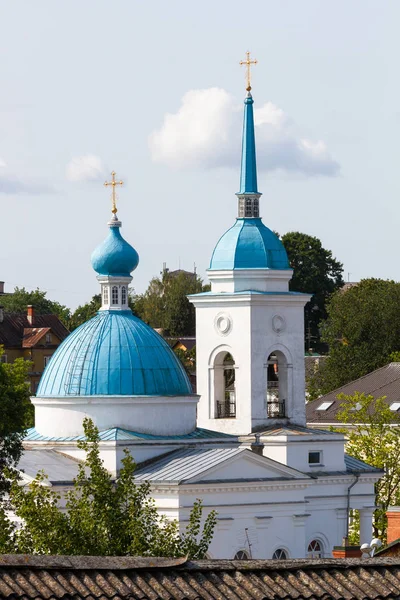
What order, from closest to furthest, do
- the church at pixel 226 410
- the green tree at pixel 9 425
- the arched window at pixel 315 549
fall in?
the green tree at pixel 9 425
the church at pixel 226 410
the arched window at pixel 315 549

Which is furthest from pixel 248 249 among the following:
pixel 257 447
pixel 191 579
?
pixel 191 579

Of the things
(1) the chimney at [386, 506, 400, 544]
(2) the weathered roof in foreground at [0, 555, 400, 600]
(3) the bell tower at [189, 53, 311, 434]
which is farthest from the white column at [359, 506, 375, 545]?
(2) the weathered roof in foreground at [0, 555, 400, 600]

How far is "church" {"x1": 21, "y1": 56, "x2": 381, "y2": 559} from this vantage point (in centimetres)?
4812

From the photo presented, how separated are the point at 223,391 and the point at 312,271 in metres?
56.1

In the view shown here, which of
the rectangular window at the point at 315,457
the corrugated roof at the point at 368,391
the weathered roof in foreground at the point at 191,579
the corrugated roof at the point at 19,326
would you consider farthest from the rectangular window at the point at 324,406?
the weathered roof in foreground at the point at 191,579

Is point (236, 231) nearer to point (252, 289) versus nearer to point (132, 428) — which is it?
point (252, 289)

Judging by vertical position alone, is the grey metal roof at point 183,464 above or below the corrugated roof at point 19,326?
below

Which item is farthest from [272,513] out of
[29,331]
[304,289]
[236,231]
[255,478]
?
[304,289]

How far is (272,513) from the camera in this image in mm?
48812

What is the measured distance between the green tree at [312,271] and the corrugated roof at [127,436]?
183ft

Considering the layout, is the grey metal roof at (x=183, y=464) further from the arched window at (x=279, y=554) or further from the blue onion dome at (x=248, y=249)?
the blue onion dome at (x=248, y=249)

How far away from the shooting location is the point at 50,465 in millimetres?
48219

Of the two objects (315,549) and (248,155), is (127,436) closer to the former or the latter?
(315,549)

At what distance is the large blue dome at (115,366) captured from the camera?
163 ft
